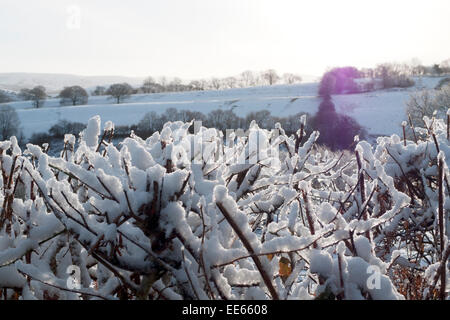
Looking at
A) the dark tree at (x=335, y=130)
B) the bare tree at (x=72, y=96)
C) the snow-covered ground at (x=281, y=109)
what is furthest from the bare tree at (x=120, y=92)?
the dark tree at (x=335, y=130)

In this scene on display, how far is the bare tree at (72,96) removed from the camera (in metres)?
74.1

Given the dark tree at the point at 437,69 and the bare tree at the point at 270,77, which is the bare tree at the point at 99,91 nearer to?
the bare tree at the point at 270,77

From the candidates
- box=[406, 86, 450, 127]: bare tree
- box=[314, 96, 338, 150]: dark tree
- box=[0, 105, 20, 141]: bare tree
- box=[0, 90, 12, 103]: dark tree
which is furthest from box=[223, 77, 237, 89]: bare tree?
box=[406, 86, 450, 127]: bare tree

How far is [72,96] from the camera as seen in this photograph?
74.2 m

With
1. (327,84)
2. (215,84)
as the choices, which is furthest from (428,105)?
(215,84)

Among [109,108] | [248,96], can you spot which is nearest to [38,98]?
[109,108]

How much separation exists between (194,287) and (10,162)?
875 millimetres

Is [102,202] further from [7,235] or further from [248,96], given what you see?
[248,96]

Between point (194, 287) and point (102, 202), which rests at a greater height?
point (102, 202)

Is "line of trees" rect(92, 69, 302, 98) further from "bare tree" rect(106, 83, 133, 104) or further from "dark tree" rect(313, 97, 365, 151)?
"dark tree" rect(313, 97, 365, 151)

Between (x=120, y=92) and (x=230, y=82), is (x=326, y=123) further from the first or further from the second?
(x=230, y=82)

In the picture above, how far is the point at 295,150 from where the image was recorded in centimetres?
193

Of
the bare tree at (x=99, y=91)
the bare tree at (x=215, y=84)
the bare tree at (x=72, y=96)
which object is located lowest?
the bare tree at (x=72, y=96)

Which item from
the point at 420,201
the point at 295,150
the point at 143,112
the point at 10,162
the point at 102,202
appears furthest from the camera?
the point at 143,112
